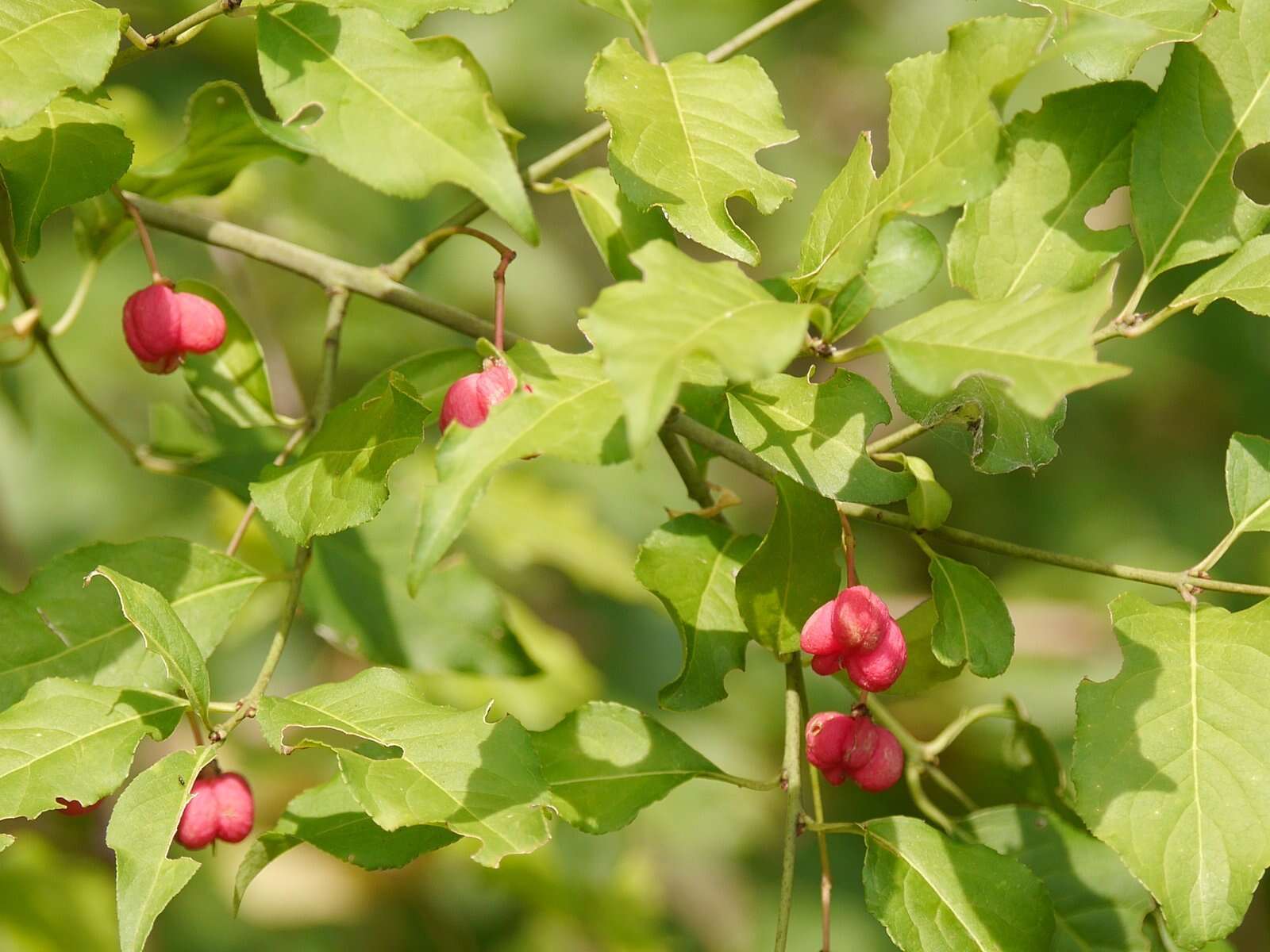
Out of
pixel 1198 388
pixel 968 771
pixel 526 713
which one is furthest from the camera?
pixel 1198 388

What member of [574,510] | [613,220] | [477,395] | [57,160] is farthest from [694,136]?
[574,510]

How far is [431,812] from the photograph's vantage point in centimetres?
92

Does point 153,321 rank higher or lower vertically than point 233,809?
higher

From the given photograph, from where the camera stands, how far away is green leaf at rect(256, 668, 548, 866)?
920mm

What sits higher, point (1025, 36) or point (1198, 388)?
point (1025, 36)

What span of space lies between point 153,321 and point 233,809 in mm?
460

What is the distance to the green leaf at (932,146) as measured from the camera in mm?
870

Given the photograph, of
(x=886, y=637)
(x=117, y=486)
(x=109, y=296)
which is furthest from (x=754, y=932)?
(x=886, y=637)

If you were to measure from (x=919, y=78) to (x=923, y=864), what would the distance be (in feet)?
2.05

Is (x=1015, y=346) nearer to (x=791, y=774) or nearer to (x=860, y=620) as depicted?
(x=860, y=620)

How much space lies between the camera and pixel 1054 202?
3.67 ft

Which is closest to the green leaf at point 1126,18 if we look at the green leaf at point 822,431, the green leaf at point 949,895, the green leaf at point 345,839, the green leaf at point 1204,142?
the green leaf at point 1204,142

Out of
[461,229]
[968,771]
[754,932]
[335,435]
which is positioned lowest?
[754,932]

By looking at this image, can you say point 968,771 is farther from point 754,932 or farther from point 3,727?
point 3,727
